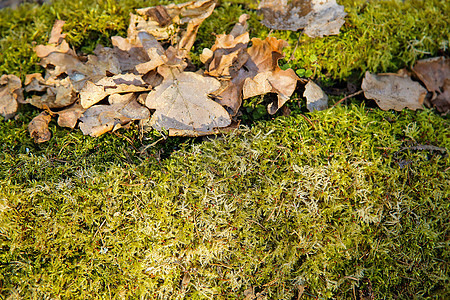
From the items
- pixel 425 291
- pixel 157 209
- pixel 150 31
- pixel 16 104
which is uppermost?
pixel 150 31

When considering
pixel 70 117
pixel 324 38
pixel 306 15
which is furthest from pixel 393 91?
pixel 70 117

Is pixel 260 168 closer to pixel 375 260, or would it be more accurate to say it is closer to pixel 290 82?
pixel 290 82

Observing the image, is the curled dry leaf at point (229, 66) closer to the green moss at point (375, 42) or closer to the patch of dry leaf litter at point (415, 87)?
the green moss at point (375, 42)

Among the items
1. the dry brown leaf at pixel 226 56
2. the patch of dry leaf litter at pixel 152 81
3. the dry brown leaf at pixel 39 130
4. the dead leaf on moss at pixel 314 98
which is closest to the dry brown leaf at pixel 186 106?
the patch of dry leaf litter at pixel 152 81

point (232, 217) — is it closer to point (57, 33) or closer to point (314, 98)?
point (314, 98)

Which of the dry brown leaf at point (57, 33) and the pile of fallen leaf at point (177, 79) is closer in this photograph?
the pile of fallen leaf at point (177, 79)

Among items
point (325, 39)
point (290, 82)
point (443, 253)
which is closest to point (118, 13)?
point (290, 82)

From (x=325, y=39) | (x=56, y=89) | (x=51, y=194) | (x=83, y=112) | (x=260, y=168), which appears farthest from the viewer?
(x=325, y=39)

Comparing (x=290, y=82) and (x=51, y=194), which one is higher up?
(x=290, y=82)
